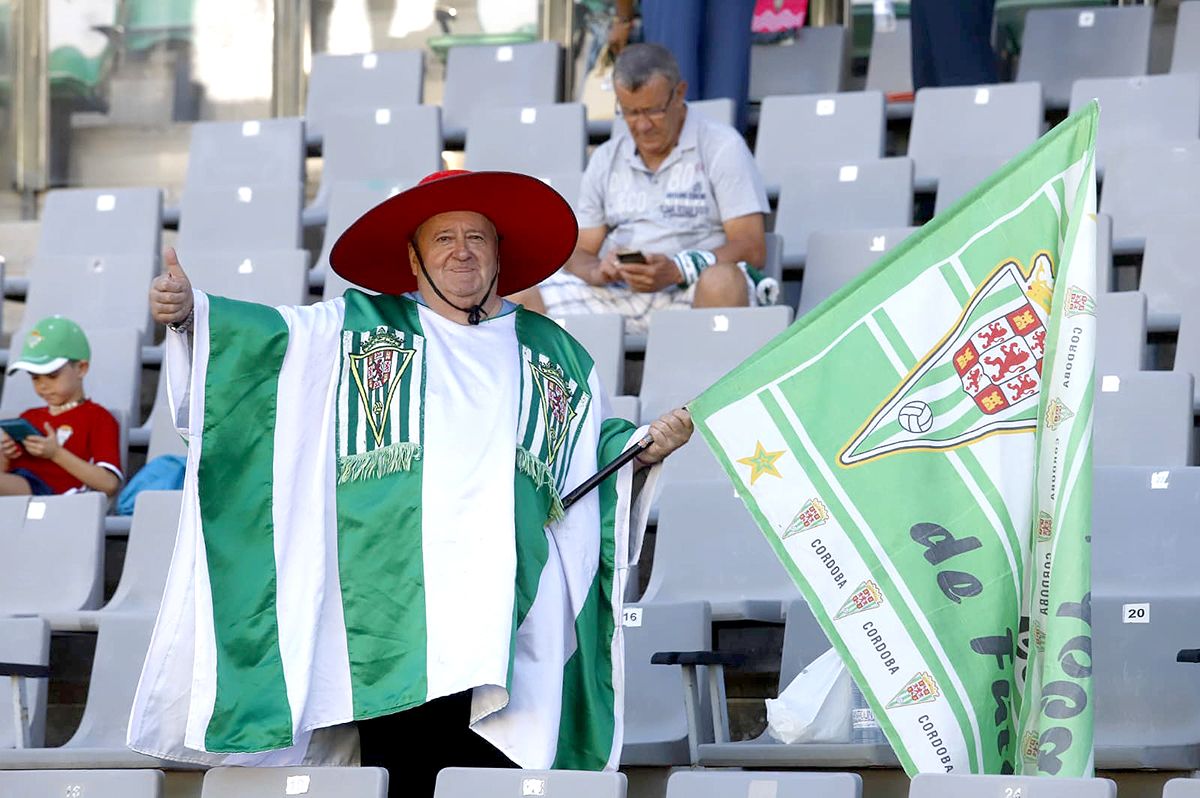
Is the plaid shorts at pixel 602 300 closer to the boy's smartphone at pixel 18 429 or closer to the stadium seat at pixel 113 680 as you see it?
the boy's smartphone at pixel 18 429

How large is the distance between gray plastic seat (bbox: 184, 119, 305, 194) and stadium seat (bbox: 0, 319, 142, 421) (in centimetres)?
128

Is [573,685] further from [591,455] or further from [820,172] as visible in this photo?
Answer: [820,172]

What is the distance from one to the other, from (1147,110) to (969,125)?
59cm

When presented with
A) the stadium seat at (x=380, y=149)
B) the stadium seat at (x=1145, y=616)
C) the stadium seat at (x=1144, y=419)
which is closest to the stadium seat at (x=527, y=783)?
the stadium seat at (x=1145, y=616)

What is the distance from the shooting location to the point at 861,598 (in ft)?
11.6

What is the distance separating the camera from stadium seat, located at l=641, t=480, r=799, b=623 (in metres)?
4.88

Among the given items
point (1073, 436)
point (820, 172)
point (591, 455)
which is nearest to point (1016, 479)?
point (1073, 436)

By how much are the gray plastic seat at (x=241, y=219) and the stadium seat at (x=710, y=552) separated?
2582mm

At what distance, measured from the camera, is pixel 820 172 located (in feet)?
21.8

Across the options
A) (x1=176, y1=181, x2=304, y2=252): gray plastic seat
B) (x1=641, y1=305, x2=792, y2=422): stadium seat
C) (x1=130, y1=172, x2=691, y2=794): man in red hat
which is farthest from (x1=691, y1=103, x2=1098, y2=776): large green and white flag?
(x1=176, y1=181, x2=304, y2=252): gray plastic seat

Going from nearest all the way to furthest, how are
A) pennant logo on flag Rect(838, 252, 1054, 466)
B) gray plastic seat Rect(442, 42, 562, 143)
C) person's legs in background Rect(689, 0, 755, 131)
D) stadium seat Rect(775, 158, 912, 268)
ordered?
1. pennant logo on flag Rect(838, 252, 1054, 466)
2. stadium seat Rect(775, 158, 912, 268)
3. person's legs in background Rect(689, 0, 755, 131)
4. gray plastic seat Rect(442, 42, 562, 143)

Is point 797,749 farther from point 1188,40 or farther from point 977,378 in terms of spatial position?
point 1188,40

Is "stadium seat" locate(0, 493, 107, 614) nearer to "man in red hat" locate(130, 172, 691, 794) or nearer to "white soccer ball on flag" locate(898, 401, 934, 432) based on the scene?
"man in red hat" locate(130, 172, 691, 794)

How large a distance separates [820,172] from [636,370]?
111cm
